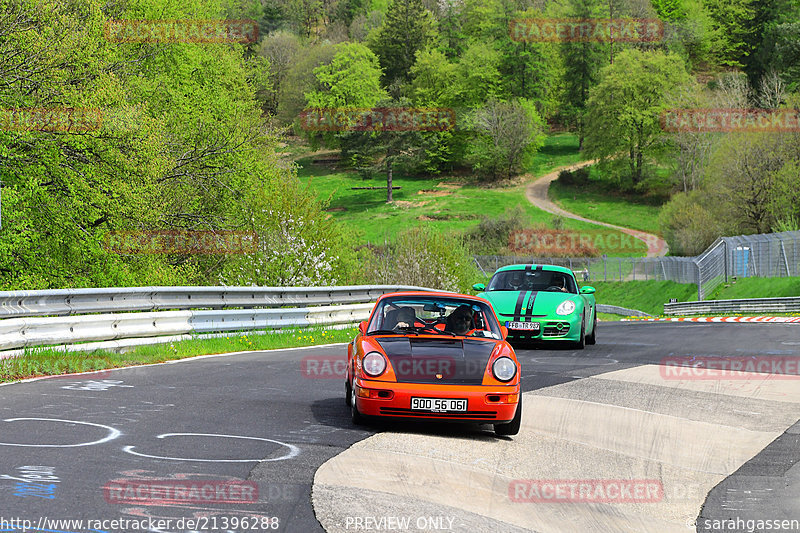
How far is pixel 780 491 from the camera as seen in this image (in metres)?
6.95

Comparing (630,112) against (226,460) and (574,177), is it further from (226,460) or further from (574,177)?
(226,460)

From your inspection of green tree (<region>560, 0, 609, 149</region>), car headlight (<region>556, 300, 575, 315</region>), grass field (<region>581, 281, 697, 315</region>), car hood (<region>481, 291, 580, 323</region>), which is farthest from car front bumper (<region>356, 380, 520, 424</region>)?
green tree (<region>560, 0, 609, 149</region>)

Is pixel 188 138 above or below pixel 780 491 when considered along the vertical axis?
above

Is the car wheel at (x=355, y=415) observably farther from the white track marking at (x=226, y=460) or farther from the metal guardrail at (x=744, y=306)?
the metal guardrail at (x=744, y=306)

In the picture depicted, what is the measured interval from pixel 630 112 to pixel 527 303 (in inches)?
3723

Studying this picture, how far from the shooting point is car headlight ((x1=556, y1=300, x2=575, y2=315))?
58.1ft

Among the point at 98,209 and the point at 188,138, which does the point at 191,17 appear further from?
the point at 98,209

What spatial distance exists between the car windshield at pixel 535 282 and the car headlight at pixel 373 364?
10303 millimetres

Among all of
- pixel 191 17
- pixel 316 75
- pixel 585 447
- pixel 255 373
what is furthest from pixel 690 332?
pixel 316 75

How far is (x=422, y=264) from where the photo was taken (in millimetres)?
41438

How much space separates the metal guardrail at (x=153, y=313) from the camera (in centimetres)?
1275

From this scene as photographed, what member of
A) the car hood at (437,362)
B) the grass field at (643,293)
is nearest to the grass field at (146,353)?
the car hood at (437,362)

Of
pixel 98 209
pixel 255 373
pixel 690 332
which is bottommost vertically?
pixel 690 332

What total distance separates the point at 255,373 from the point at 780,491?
750cm
